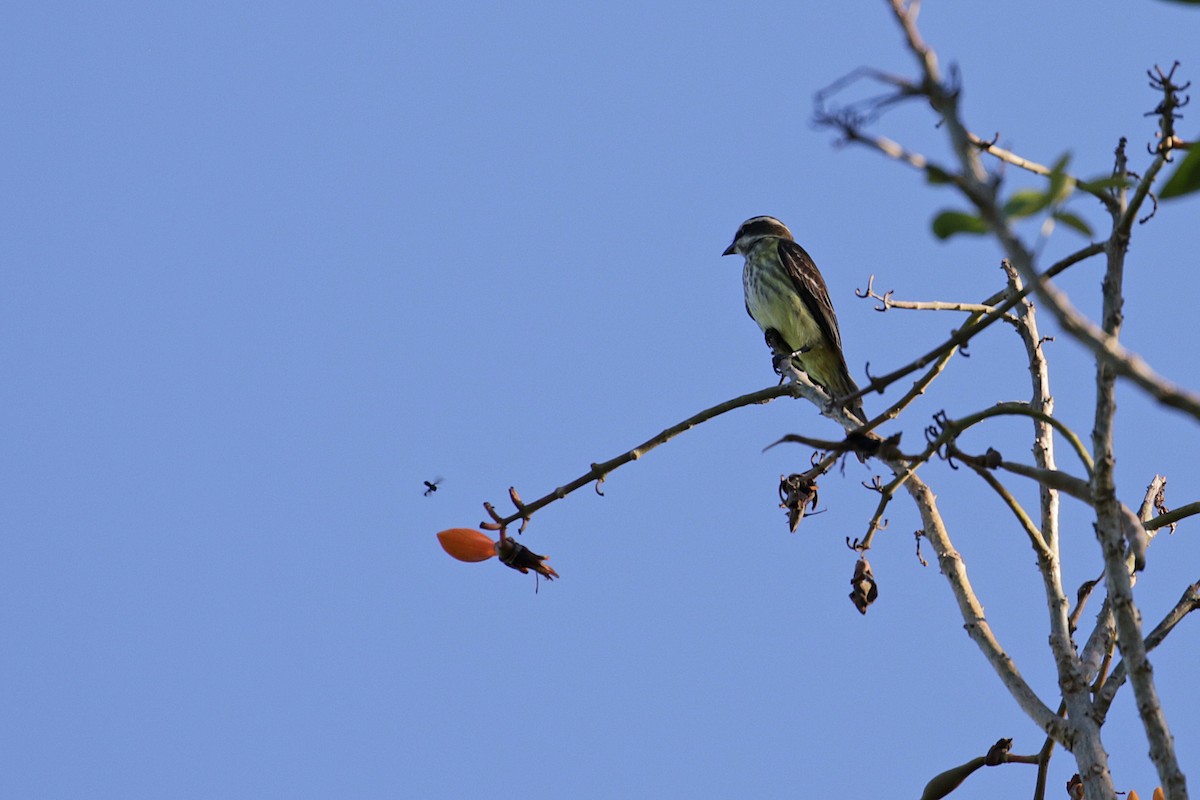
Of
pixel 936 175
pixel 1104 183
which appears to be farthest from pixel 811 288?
pixel 936 175

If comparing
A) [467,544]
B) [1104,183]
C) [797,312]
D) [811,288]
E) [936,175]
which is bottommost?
[936,175]

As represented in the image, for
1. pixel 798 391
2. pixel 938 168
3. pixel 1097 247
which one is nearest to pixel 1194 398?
pixel 938 168

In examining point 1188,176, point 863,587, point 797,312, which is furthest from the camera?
point 797,312

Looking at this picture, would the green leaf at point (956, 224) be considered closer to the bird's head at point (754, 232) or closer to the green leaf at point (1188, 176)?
the green leaf at point (1188, 176)

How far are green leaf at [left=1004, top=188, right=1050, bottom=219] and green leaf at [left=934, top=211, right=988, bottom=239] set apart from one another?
0.08m

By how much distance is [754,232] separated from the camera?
1243 cm

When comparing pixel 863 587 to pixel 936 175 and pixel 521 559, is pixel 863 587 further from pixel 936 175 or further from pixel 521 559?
pixel 936 175

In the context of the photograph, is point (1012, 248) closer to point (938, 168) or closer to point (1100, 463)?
point (938, 168)

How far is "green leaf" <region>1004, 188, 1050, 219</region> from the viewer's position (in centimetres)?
200

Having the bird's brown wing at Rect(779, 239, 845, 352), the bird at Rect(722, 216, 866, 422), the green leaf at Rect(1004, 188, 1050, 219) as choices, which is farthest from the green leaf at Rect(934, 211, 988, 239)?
the bird's brown wing at Rect(779, 239, 845, 352)

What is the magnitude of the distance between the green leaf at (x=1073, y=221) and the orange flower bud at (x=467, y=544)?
2536 mm

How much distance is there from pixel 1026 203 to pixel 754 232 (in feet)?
34.5

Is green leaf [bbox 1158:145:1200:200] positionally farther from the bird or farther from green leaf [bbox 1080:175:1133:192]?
the bird

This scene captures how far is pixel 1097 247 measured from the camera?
2.96 m
